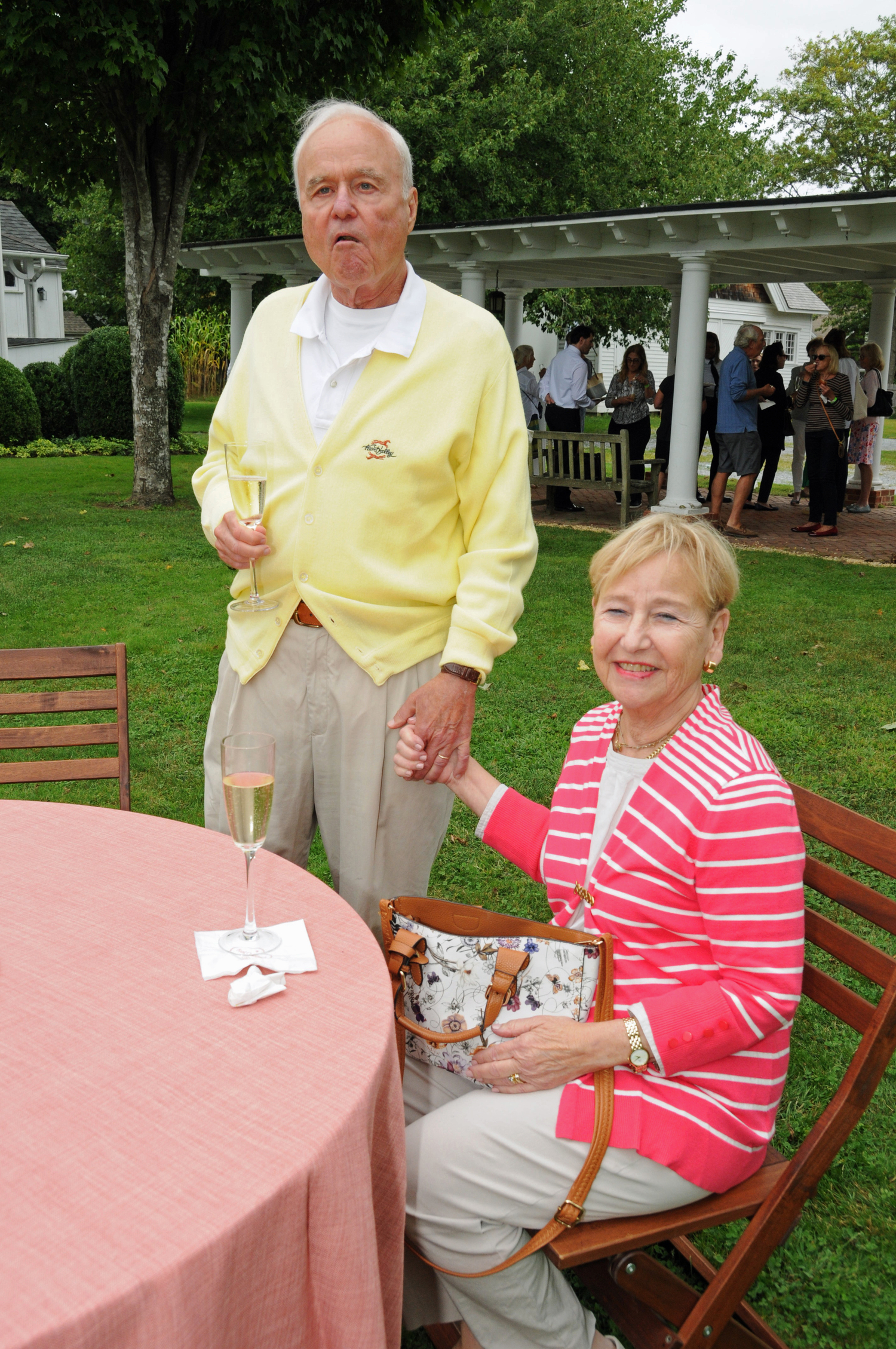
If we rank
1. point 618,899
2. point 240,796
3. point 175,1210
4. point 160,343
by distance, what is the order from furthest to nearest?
point 160,343 < point 618,899 < point 240,796 < point 175,1210

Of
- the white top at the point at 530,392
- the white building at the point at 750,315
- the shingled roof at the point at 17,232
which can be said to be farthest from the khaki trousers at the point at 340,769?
the white building at the point at 750,315

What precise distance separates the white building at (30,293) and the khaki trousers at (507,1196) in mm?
35144

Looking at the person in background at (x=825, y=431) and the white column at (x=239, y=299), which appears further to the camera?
the white column at (x=239, y=299)

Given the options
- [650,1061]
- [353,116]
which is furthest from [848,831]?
[353,116]

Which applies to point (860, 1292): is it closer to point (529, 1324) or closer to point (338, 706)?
point (529, 1324)

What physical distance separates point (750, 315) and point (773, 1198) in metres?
46.5

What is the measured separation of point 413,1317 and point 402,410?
1730 mm

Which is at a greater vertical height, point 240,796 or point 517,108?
point 517,108

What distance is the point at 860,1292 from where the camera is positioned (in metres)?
2.32

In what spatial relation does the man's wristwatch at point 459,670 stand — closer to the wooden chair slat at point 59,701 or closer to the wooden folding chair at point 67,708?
the wooden folding chair at point 67,708

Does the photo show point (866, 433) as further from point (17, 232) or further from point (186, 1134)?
point (17, 232)

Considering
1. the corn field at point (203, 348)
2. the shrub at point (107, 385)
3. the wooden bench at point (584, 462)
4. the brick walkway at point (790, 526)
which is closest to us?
the brick walkway at point (790, 526)

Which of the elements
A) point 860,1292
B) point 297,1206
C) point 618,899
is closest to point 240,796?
point 297,1206

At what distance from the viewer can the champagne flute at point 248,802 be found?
154 centimetres
